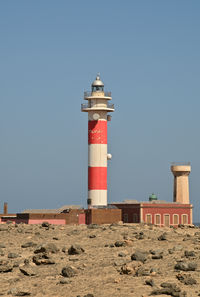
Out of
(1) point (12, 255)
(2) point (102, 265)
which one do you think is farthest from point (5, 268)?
(2) point (102, 265)

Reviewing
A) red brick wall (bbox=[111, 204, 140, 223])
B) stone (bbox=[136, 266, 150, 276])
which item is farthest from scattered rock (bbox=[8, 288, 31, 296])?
red brick wall (bbox=[111, 204, 140, 223])

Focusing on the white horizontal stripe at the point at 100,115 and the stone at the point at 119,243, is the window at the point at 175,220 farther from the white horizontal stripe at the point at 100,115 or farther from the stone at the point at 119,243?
the stone at the point at 119,243

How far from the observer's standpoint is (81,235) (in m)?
34.2

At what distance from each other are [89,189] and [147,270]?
40.6 meters

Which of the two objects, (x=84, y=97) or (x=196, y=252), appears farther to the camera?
(x=84, y=97)

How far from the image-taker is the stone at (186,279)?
2256 cm

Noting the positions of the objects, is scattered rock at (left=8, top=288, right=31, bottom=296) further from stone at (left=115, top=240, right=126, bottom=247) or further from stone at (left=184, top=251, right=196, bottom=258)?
stone at (left=115, top=240, right=126, bottom=247)

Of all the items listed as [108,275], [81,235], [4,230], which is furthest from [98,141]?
[108,275]

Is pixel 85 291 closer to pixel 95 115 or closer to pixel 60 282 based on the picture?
pixel 60 282

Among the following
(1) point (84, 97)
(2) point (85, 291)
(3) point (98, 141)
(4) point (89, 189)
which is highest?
(1) point (84, 97)

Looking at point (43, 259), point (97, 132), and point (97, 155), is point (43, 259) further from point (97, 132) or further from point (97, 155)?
point (97, 132)

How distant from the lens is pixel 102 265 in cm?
2592

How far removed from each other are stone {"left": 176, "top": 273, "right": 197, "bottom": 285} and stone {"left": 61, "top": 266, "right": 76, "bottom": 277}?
12.4 feet

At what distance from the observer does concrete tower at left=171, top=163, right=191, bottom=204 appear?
82.4m
